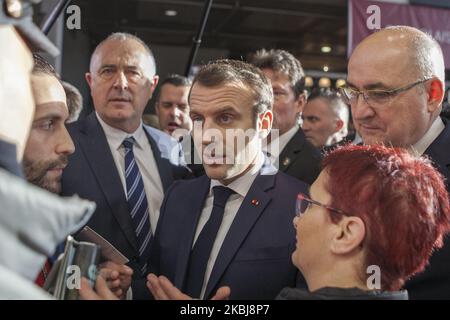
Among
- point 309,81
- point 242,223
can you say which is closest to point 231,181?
point 242,223

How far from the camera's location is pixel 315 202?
49.1 inches

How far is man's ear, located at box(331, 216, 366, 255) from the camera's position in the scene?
3.76 ft

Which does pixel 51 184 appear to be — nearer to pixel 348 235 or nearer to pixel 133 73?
Result: pixel 348 235

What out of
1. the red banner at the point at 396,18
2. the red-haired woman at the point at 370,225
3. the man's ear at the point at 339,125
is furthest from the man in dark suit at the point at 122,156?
the red banner at the point at 396,18

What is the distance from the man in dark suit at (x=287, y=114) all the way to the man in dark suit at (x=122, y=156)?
0.50 meters

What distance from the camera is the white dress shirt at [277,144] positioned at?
2.47 metres

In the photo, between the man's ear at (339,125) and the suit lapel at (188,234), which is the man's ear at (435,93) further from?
the man's ear at (339,125)

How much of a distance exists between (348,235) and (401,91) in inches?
28.9

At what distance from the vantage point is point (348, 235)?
1164 mm

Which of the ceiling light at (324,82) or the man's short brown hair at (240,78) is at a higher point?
the ceiling light at (324,82)

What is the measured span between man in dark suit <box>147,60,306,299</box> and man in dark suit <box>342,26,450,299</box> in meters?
0.32
